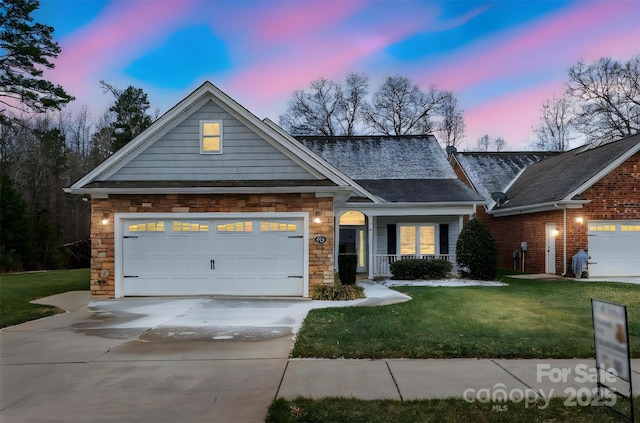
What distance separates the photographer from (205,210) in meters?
11.7

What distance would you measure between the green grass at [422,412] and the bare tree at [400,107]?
37.1 metres

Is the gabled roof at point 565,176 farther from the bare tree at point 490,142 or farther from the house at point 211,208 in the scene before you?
the bare tree at point 490,142

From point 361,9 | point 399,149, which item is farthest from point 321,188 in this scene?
point 399,149

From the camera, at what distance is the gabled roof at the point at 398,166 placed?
17.4 metres

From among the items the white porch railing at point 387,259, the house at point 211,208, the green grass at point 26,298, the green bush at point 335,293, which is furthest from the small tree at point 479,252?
the green grass at point 26,298

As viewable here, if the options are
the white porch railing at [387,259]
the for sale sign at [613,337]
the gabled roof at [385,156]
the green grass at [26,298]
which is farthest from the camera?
Result: the gabled roof at [385,156]

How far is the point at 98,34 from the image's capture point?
1720 centimetres

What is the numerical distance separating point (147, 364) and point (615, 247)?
17036 mm

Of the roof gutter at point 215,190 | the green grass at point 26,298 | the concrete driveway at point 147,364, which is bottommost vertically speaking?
the green grass at point 26,298

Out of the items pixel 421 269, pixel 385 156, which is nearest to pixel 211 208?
pixel 421 269

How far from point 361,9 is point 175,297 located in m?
9.87

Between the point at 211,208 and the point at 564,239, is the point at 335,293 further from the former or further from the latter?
the point at 564,239

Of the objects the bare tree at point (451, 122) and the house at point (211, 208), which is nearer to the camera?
the house at point (211, 208)

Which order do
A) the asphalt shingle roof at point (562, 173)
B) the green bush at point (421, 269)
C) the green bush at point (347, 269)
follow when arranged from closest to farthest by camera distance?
1. the green bush at point (347, 269)
2. the green bush at point (421, 269)
3. the asphalt shingle roof at point (562, 173)
